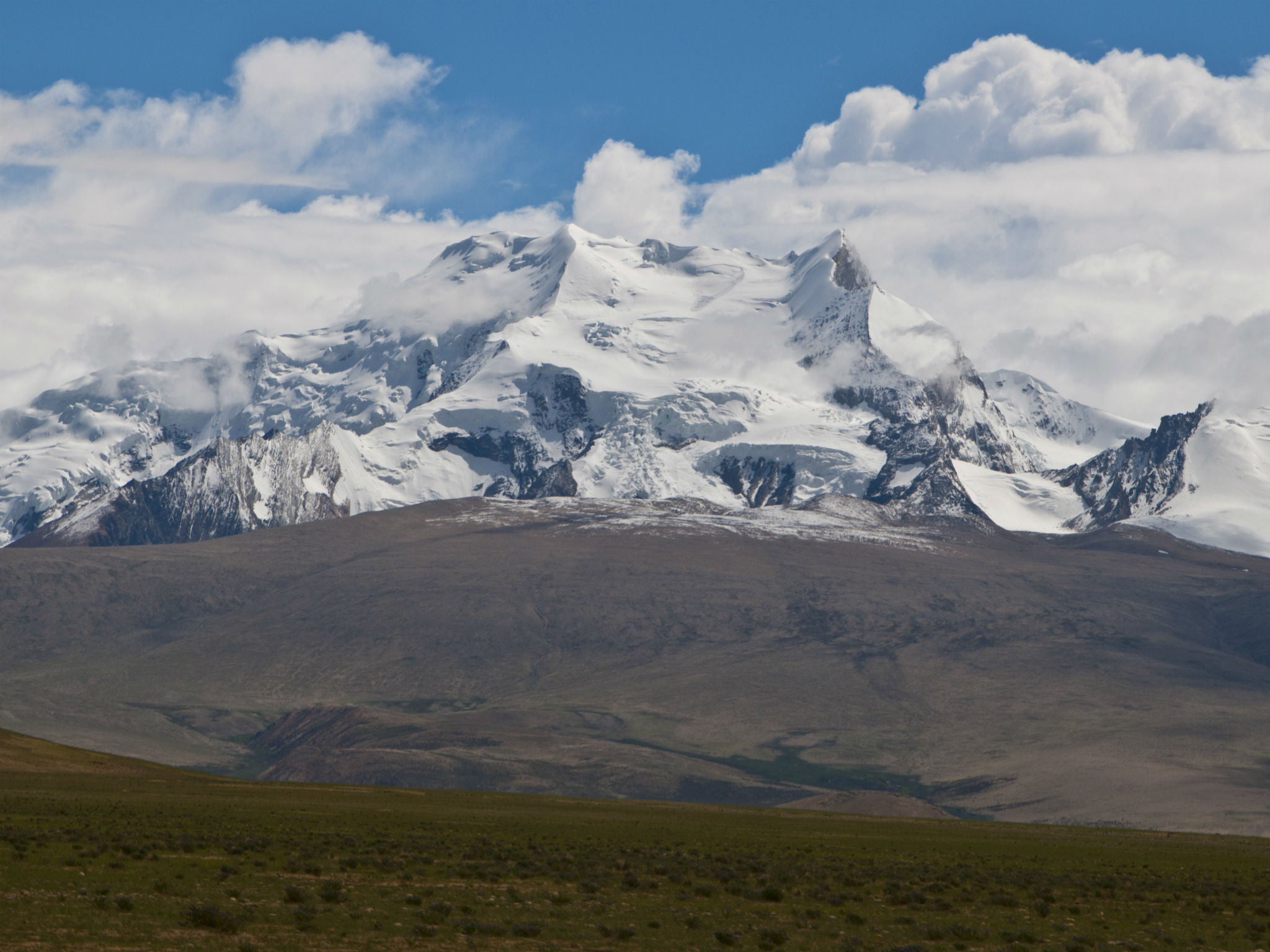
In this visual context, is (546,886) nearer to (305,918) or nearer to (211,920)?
(305,918)

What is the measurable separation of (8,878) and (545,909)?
49.4 ft

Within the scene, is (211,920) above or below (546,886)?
above

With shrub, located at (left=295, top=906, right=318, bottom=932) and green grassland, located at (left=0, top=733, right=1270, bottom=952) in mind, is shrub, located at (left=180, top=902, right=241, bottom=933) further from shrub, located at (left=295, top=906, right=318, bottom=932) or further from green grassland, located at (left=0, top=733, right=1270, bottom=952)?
shrub, located at (left=295, top=906, right=318, bottom=932)

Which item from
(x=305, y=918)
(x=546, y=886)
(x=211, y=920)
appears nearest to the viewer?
(x=211, y=920)

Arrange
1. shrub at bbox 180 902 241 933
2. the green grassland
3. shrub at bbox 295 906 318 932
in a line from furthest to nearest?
the green grassland, shrub at bbox 295 906 318 932, shrub at bbox 180 902 241 933

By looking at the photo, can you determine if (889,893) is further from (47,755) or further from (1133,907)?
(47,755)

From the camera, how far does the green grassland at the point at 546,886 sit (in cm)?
4075

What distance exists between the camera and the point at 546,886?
50750 mm

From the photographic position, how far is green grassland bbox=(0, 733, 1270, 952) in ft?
134

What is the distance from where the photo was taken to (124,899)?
137ft

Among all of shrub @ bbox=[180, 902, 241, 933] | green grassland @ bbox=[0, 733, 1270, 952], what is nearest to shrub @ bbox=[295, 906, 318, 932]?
green grassland @ bbox=[0, 733, 1270, 952]

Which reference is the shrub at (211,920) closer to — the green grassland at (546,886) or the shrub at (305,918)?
the green grassland at (546,886)

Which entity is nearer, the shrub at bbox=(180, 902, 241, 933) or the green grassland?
the shrub at bbox=(180, 902, 241, 933)

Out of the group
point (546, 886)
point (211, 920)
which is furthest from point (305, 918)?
point (546, 886)
